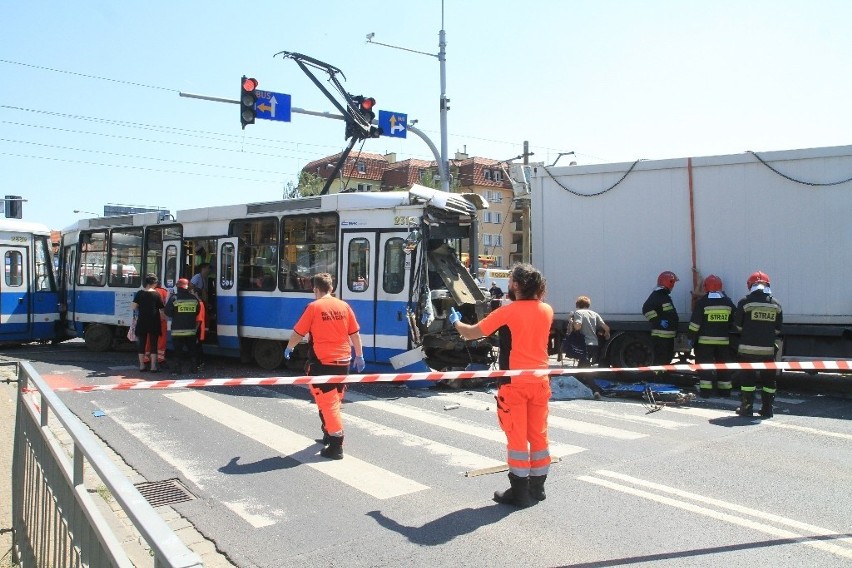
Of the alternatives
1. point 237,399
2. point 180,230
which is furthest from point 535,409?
point 180,230

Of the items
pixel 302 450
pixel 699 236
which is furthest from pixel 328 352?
pixel 699 236

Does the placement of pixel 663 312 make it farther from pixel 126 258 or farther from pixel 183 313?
pixel 126 258

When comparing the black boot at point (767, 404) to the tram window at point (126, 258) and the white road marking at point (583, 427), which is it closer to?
the white road marking at point (583, 427)

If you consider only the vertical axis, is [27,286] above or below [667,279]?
below

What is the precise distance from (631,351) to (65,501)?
10.1 meters

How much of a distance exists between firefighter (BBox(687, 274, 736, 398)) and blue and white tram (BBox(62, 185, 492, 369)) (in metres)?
3.19

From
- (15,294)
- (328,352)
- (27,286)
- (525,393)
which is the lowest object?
(525,393)

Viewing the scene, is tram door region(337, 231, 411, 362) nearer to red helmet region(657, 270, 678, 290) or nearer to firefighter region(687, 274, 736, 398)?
red helmet region(657, 270, 678, 290)

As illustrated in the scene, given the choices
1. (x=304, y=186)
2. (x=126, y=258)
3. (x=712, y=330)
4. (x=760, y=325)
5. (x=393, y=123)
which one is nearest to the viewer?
(x=760, y=325)

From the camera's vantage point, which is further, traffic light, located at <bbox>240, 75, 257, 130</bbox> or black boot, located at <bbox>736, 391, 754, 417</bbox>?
traffic light, located at <bbox>240, 75, 257, 130</bbox>

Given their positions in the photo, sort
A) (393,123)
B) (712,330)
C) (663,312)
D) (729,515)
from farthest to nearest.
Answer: (393,123)
(663,312)
(712,330)
(729,515)

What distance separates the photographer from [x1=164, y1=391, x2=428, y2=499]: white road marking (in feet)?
19.3

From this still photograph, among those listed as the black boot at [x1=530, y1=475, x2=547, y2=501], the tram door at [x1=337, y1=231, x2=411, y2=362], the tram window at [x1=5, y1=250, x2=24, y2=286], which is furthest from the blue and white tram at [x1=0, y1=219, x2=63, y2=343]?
the black boot at [x1=530, y1=475, x2=547, y2=501]

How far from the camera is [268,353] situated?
42.2ft
